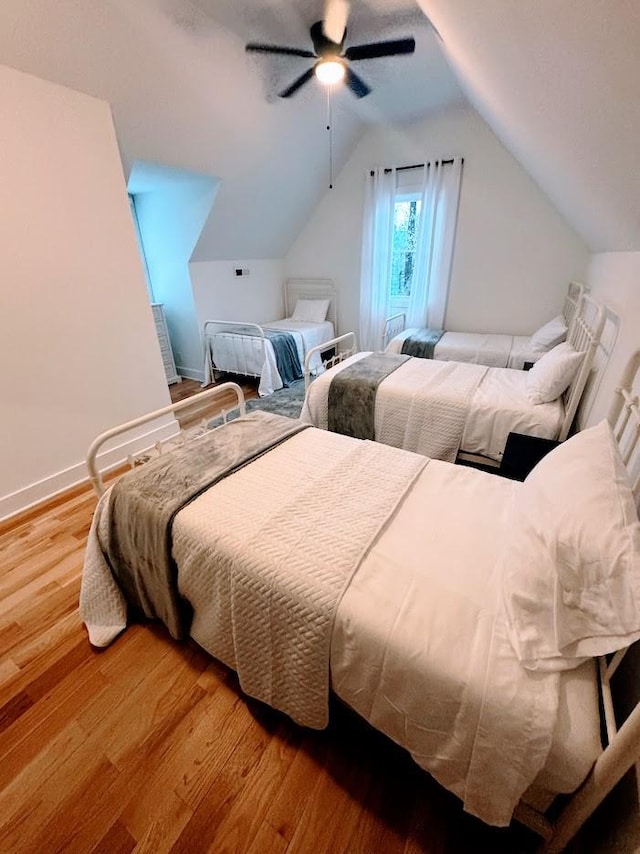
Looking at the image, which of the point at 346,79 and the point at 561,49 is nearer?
the point at 561,49

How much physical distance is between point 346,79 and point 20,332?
2664 millimetres

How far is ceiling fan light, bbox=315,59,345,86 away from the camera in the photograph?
212cm

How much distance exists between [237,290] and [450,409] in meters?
3.36

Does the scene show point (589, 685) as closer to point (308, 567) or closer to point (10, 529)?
point (308, 567)

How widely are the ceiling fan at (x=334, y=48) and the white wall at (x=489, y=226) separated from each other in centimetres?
184

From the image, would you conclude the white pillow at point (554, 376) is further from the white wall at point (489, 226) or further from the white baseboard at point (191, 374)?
the white baseboard at point (191, 374)

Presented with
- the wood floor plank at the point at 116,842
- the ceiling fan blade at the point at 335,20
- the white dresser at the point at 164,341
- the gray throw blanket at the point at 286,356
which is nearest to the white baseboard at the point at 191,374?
the white dresser at the point at 164,341

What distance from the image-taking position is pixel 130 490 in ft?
4.25

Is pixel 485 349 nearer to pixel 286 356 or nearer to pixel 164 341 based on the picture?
pixel 286 356

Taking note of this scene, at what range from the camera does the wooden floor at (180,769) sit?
3.01 ft

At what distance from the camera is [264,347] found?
12.0 feet

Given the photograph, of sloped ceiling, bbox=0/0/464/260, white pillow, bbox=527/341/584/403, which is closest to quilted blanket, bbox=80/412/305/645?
white pillow, bbox=527/341/584/403

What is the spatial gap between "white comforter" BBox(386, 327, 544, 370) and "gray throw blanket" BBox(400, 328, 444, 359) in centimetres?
4

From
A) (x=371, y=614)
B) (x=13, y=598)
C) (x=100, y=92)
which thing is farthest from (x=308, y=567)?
(x=100, y=92)
